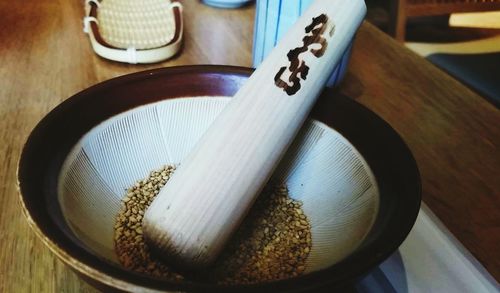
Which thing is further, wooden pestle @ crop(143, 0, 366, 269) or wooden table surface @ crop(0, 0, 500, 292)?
wooden table surface @ crop(0, 0, 500, 292)

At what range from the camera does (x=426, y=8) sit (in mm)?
2023

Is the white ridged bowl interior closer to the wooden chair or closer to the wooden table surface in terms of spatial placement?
the wooden table surface

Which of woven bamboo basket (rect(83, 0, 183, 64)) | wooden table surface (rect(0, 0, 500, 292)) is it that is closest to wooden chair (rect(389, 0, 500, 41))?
wooden table surface (rect(0, 0, 500, 292))

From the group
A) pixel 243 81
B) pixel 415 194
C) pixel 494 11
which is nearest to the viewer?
pixel 415 194

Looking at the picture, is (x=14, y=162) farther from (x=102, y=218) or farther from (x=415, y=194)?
(x=415, y=194)

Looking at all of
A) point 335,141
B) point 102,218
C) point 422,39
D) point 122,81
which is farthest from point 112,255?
point 422,39

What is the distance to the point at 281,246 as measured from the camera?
29.5 inches

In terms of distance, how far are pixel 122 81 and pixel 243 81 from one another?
0.21m

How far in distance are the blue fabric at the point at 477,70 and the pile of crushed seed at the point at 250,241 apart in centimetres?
126

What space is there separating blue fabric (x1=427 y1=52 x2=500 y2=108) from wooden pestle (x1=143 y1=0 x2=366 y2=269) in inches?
47.1

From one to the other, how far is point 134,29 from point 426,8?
51.1 inches

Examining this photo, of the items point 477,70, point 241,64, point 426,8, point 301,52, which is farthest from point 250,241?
point 426,8

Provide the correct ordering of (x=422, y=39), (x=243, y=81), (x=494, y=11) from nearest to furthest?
(x=243, y=81) < (x=494, y=11) < (x=422, y=39)

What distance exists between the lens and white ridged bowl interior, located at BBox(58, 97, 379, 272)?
67cm
